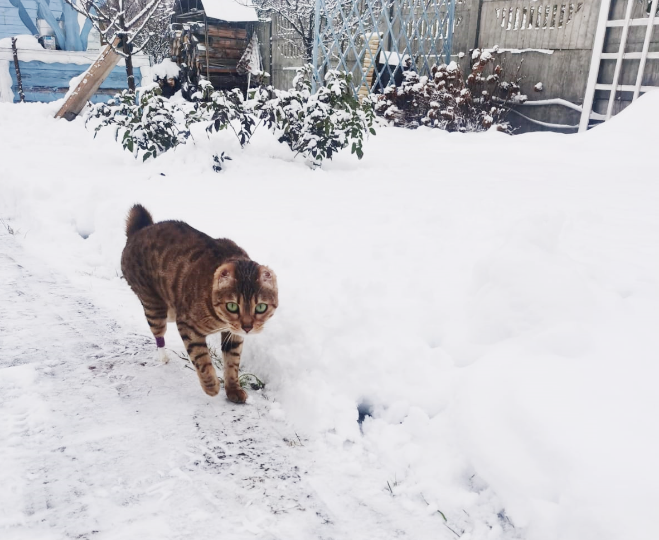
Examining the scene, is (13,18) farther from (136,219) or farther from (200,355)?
(200,355)

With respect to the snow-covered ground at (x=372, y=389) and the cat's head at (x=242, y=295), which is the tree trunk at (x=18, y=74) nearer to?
the snow-covered ground at (x=372, y=389)

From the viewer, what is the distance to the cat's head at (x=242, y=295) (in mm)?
2246

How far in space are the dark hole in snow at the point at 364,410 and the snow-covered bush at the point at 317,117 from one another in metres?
4.16

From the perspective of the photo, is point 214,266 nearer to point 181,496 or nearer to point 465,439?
point 181,496

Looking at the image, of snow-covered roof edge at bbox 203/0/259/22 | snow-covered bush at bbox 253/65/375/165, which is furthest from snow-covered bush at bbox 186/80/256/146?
snow-covered roof edge at bbox 203/0/259/22

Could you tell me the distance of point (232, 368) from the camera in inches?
100

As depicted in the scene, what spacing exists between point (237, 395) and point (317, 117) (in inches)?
169

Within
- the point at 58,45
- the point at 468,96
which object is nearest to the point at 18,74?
the point at 58,45

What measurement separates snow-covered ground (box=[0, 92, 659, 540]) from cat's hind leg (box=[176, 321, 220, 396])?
0.40ft

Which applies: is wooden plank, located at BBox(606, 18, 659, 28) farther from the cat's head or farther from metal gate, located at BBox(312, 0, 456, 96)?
the cat's head

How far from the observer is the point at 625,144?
6.16m

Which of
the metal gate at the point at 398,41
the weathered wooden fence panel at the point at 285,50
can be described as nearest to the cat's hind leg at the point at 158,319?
the metal gate at the point at 398,41

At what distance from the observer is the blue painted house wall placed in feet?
47.8

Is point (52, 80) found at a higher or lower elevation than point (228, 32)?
lower
